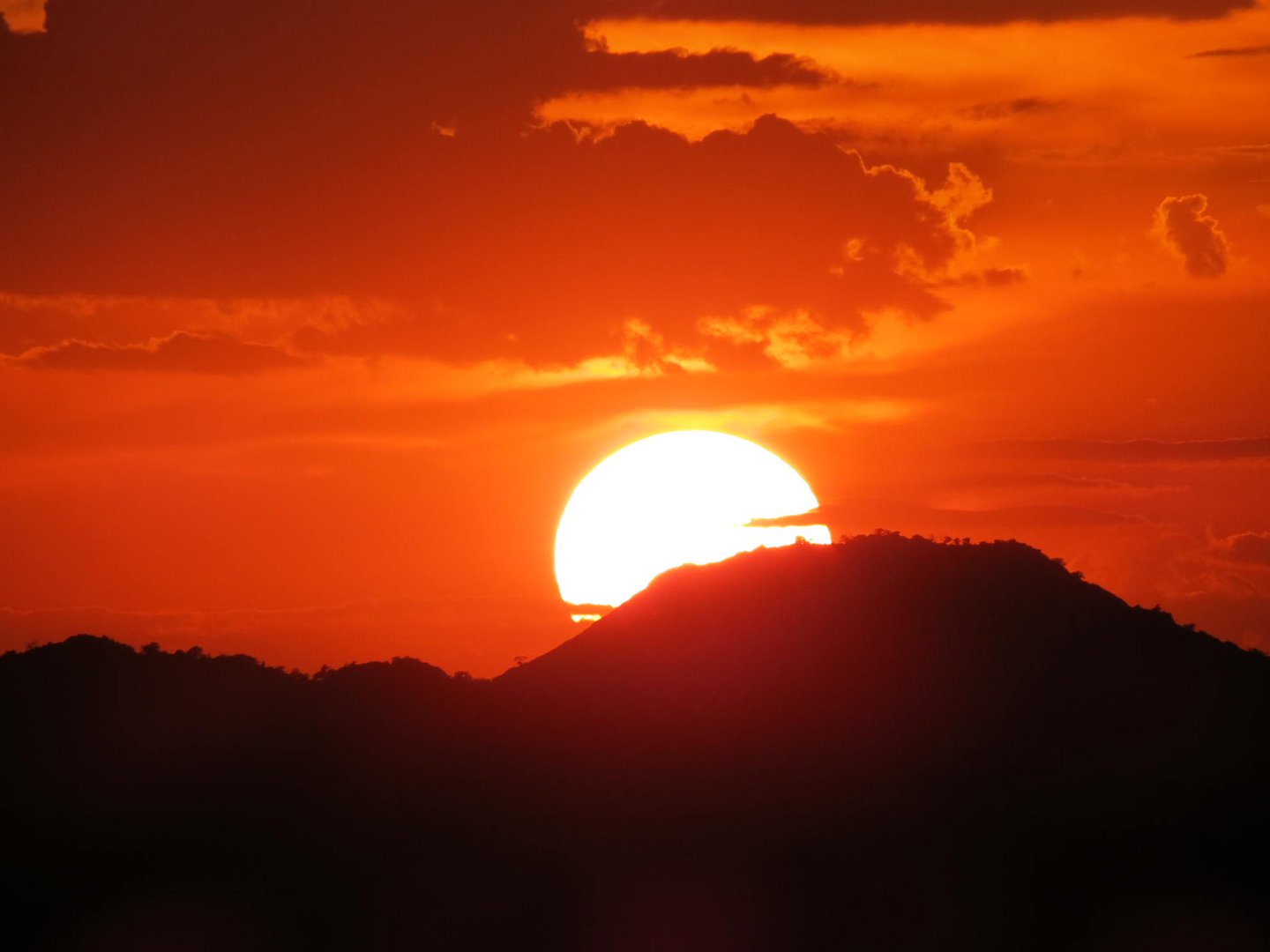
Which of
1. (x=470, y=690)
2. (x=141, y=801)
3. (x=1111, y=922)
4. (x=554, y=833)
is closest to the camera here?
(x=1111, y=922)

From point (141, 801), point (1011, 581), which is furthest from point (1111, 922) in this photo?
point (141, 801)

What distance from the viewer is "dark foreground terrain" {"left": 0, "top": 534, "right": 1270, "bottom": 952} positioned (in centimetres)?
6112

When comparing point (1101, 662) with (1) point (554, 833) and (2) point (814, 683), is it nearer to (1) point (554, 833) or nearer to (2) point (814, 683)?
(2) point (814, 683)

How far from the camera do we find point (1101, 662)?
70000 millimetres

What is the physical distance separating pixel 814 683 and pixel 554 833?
501 inches

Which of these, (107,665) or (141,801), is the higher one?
(107,665)

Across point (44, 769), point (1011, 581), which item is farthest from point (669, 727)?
point (44, 769)

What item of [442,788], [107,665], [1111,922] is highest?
[107,665]

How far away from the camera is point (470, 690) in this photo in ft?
253

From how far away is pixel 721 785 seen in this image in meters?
66.1

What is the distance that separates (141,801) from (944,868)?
113 feet

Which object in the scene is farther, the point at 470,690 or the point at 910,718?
the point at 470,690

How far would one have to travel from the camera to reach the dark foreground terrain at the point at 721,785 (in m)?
61.1

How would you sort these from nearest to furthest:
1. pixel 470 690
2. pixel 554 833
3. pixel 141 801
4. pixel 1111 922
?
pixel 1111 922 → pixel 554 833 → pixel 141 801 → pixel 470 690
